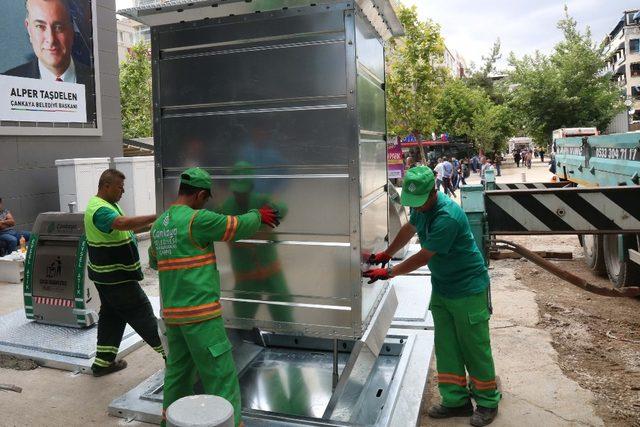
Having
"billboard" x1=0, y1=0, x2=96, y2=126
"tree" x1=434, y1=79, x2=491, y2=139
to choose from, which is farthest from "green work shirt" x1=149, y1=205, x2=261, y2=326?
"tree" x1=434, y1=79, x2=491, y2=139

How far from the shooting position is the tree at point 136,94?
1086 inches

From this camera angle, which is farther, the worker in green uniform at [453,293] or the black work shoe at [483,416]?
the black work shoe at [483,416]

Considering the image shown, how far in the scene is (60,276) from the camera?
5.43m

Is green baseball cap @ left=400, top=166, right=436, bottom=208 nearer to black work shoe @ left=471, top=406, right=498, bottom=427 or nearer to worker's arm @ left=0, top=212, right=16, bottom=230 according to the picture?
black work shoe @ left=471, top=406, right=498, bottom=427

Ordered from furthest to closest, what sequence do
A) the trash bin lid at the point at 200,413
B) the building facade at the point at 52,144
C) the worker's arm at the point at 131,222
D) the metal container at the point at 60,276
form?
1. the building facade at the point at 52,144
2. the metal container at the point at 60,276
3. the worker's arm at the point at 131,222
4. the trash bin lid at the point at 200,413

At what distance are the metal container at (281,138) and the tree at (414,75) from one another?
20364 millimetres

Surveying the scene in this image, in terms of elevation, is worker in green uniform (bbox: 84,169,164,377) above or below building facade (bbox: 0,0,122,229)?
below

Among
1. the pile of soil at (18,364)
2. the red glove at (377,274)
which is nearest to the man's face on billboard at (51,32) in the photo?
the pile of soil at (18,364)

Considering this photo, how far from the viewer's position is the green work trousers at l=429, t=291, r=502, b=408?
3668 millimetres

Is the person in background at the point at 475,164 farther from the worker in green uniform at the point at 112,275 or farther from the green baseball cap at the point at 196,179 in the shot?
the green baseball cap at the point at 196,179

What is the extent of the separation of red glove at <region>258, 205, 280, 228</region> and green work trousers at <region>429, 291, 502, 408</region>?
1.27m

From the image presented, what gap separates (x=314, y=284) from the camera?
3.53 metres

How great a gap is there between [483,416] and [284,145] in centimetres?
228

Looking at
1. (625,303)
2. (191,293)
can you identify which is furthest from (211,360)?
(625,303)
